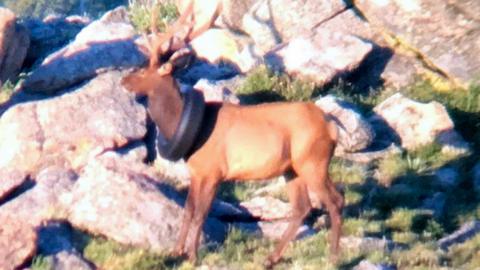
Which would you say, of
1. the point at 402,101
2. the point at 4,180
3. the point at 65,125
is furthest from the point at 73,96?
the point at 402,101

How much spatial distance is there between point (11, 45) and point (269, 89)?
12.4 feet

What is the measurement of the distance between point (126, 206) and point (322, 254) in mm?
2047

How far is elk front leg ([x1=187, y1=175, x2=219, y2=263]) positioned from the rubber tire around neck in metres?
0.34

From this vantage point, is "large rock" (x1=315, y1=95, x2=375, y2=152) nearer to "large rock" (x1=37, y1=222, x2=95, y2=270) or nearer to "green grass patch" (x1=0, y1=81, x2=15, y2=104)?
"green grass patch" (x1=0, y1=81, x2=15, y2=104)

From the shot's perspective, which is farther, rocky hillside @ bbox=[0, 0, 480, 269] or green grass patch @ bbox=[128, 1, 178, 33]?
green grass patch @ bbox=[128, 1, 178, 33]

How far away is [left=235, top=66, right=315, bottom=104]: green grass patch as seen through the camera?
18.1 meters

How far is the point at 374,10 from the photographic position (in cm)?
1964

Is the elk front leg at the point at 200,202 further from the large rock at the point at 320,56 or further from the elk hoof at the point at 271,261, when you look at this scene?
the large rock at the point at 320,56

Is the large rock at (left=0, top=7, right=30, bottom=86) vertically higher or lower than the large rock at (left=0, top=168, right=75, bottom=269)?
lower

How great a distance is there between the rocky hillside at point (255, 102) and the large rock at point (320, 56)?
2cm

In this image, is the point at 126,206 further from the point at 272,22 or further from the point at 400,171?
the point at 272,22

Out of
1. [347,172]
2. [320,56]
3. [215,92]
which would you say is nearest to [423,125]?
[347,172]

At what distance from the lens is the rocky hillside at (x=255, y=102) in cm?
1309

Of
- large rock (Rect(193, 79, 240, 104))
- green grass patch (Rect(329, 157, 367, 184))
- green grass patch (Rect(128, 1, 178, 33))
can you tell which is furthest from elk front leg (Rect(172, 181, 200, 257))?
green grass patch (Rect(128, 1, 178, 33))
